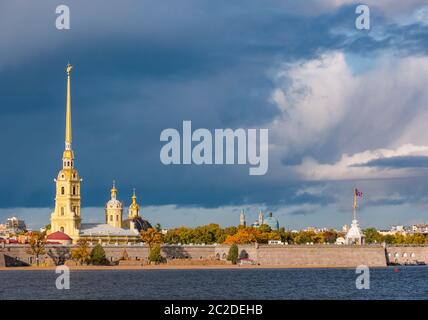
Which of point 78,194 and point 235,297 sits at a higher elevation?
point 78,194

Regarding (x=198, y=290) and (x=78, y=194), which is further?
(x=78, y=194)

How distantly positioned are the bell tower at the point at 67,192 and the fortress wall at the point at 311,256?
30.8 m

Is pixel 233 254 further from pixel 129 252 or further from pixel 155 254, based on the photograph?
pixel 129 252

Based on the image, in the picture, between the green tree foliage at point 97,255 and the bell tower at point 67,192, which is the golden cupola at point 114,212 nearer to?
the bell tower at point 67,192

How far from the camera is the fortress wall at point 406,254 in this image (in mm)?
166750

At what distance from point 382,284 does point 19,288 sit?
34.5m

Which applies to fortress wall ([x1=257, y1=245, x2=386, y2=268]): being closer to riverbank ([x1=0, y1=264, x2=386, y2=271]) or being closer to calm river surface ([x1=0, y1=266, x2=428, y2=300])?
riverbank ([x1=0, y1=264, x2=386, y2=271])

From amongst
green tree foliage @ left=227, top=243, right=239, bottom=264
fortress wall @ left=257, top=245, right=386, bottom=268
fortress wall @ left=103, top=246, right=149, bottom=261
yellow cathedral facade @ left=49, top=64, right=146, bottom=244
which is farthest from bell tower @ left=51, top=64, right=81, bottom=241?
fortress wall @ left=257, top=245, right=386, bottom=268

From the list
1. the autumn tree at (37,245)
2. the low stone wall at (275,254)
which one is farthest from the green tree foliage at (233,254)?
the autumn tree at (37,245)

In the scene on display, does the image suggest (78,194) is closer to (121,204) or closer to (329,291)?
(121,204)
